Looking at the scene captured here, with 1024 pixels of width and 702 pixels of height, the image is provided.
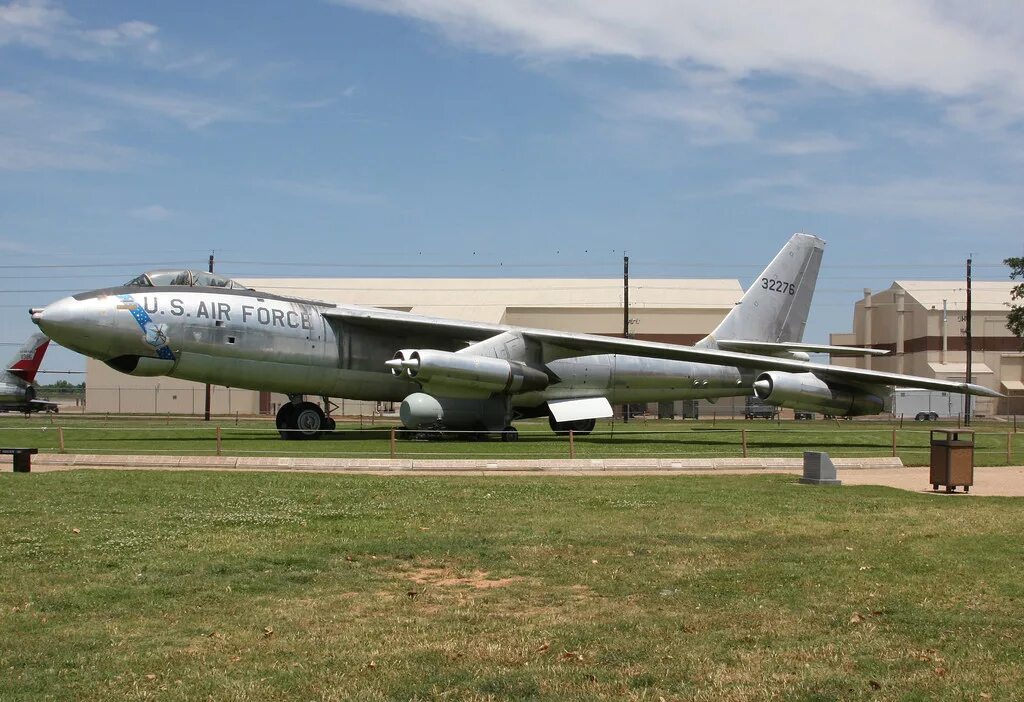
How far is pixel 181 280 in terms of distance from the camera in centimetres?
2717

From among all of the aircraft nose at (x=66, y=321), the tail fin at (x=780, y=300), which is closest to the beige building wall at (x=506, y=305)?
the tail fin at (x=780, y=300)

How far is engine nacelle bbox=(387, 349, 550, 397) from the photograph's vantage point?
26516 millimetres

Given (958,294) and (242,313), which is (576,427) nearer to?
(242,313)

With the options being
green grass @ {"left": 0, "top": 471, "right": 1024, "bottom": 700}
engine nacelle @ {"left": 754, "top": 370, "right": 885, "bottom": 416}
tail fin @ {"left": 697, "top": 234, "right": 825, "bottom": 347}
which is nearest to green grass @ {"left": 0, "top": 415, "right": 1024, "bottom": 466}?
engine nacelle @ {"left": 754, "top": 370, "right": 885, "bottom": 416}

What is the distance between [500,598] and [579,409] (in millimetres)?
23438

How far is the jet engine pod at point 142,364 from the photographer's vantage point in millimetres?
25781

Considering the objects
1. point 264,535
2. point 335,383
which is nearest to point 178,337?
point 335,383

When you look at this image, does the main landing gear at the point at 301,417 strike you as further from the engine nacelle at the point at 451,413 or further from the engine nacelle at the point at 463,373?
the engine nacelle at the point at 463,373

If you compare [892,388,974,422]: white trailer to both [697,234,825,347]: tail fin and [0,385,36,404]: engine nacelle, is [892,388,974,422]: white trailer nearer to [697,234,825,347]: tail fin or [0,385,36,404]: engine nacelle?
[697,234,825,347]: tail fin

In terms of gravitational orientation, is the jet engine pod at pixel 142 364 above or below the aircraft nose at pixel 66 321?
below

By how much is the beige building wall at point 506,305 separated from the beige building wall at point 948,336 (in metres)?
13.2

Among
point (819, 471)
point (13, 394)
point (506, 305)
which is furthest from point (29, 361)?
point (819, 471)

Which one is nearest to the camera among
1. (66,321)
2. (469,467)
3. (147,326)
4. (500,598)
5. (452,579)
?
(500,598)

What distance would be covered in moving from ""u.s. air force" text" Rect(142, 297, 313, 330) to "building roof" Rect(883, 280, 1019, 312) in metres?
62.5
